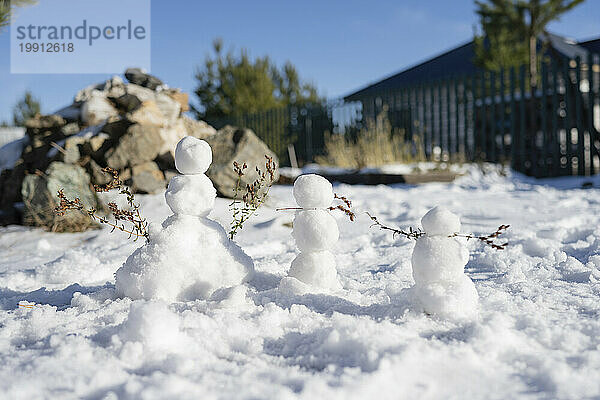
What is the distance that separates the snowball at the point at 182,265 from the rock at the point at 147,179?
2.85 metres

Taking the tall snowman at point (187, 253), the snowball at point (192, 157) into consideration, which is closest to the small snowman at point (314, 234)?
the tall snowman at point (187, 253)

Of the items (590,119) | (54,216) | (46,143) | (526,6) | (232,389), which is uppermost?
(526,6)

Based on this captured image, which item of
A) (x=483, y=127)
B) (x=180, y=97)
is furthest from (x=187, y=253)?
(x=483, y=127)

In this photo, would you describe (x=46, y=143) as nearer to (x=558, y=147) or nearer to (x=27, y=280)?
(x=27, y=280)

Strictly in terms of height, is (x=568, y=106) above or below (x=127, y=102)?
above

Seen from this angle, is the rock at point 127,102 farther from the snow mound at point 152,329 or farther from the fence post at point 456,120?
the fence post at point 456,120

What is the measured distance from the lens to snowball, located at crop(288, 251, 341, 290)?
6.05ft

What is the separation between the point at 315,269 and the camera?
6.04ft

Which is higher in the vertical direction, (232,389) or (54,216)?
(54,216)

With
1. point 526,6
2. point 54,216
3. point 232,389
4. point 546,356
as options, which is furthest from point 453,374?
point 526,6

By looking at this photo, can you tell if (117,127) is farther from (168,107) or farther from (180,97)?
(180,97)

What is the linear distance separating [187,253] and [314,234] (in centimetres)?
46

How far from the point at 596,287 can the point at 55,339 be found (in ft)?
6.60

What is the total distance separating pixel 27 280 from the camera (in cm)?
238
